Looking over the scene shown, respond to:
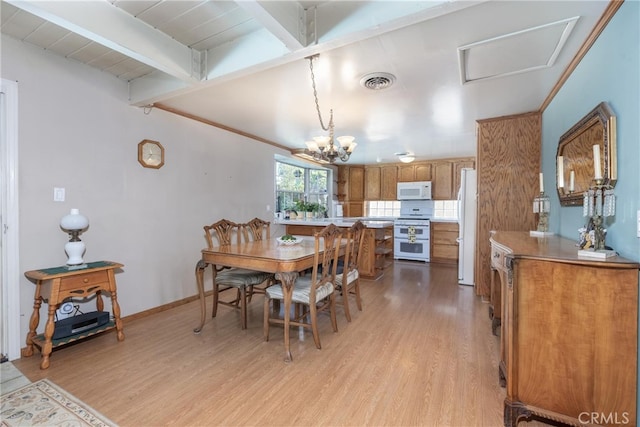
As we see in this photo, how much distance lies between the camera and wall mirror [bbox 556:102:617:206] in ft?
4.92

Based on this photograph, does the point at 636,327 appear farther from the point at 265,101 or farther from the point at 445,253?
the point at 445,253

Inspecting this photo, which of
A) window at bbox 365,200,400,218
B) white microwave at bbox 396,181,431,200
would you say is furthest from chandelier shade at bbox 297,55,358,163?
window at bbox 365,200,400,218

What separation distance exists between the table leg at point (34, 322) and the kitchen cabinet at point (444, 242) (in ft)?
19.1

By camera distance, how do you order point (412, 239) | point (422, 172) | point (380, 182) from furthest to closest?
point (380, 182) → point (422, 172) → point (412, 239)

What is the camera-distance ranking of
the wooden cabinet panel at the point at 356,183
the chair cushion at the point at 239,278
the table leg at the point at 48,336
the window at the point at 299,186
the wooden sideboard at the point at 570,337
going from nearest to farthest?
the wooden sideboard at the point at 570,337 < the table leg at the point at 48,336 < the chair cushion at the point at 239,278 < the window at the point at 299,186 < the wooden cabinet panel at the point at 356,183

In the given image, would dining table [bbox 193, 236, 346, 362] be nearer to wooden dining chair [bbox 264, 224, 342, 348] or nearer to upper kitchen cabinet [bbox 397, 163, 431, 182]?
wooden dining chair [bbox 264, 224, 342, 348]

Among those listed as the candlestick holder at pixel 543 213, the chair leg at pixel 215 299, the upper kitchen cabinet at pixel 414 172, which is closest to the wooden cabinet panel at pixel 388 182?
the upper kitchen cabinet at pixel 414 172

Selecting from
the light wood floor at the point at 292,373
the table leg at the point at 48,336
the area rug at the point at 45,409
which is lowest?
the area rug at the point at 45,409

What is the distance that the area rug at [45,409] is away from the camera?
5.09ft

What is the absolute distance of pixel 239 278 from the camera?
276 cm

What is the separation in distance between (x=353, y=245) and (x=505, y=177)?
1957 millimetres

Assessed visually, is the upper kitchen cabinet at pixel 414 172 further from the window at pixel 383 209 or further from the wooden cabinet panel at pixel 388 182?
the window at pixel 383 209

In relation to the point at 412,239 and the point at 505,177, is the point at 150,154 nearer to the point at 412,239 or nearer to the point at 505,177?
the point at 505,177

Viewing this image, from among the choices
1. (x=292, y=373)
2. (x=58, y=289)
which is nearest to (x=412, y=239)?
(x=292, y=373)
